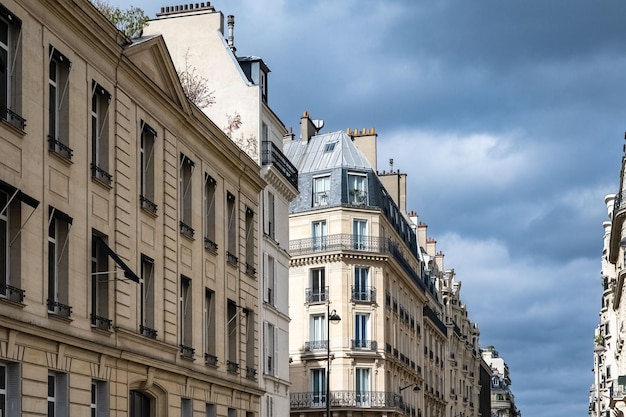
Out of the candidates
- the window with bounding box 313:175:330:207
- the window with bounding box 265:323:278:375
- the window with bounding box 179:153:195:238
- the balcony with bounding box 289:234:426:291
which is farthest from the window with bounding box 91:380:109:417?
the window with bounding box 313:175:330:207

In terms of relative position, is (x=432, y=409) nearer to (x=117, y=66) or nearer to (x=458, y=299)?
(x=458, y=299)

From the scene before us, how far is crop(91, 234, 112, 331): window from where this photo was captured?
79.7 ft

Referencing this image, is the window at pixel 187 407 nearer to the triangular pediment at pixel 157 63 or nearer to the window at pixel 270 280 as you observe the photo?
the triangular pediment at pixel 157 63

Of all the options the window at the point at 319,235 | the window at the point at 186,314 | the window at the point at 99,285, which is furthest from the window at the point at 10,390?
the window at the point at 319,235

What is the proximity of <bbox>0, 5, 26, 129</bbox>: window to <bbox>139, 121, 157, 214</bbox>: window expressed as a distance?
7.02m

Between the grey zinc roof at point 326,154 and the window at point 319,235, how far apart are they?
9.66 feet

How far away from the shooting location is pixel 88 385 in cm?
2341

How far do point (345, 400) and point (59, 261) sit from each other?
39.5m

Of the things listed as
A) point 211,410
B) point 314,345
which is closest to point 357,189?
point 314,345

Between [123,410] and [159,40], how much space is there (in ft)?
28.6

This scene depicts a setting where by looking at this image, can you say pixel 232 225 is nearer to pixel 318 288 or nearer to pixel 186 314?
pixel 186 314

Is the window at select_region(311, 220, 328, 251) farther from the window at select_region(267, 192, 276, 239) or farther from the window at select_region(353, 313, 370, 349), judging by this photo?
the window at select_region(267, 192, 276, 239)

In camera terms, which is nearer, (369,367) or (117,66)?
(117,66)

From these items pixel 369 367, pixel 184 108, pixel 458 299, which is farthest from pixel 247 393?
pixel 458 299
